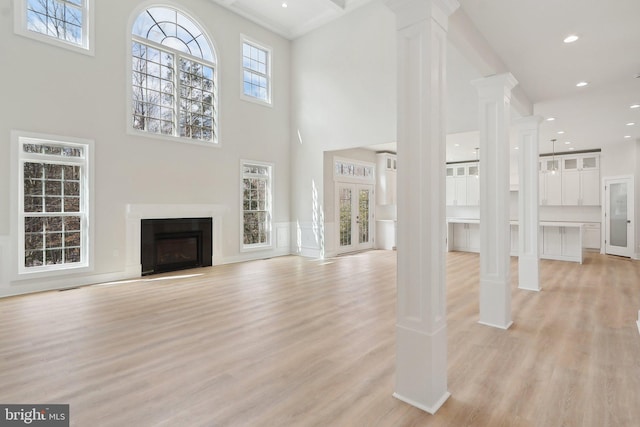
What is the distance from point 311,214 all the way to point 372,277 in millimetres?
3023

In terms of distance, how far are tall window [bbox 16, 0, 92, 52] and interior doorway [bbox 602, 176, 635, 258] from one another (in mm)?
12041

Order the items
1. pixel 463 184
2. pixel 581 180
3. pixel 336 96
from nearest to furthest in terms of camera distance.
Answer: pixel 336 96 < pixel 581 180 < pixel 463 184

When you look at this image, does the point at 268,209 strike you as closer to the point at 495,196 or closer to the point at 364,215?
the point at 364,215

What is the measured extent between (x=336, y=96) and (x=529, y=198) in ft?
16.0

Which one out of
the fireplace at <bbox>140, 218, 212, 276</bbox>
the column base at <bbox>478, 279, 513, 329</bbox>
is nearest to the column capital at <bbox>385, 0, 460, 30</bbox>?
the column base at <bbox>478, 279, 513, 329</bbox>

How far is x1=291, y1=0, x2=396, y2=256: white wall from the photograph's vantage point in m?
7.29

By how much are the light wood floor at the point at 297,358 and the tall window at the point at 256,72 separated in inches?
203

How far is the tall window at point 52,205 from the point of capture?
4.95 meters

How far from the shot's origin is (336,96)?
8047 mm

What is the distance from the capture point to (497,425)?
6.22ft

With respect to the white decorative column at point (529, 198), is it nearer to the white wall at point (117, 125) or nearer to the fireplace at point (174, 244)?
the white wall at point (117, 125)

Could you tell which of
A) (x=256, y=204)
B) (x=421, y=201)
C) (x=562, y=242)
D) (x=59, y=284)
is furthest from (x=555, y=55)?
(x=59, y=284)

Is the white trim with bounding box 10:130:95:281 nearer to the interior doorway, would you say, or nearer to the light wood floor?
the light wood floor

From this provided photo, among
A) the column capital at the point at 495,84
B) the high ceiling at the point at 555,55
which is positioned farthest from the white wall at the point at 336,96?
the column capital at the point at 495,84
